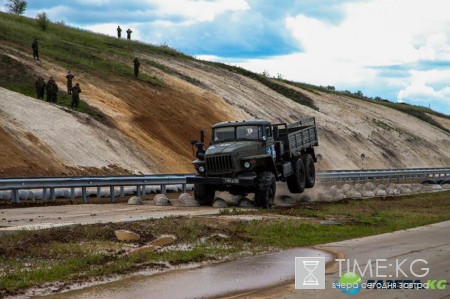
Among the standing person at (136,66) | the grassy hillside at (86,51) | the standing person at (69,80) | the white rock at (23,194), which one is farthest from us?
the standing person at (136,66)

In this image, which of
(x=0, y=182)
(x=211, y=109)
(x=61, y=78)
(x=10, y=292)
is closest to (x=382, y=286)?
(x=10, y=292)

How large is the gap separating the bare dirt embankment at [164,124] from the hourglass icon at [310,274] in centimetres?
2165

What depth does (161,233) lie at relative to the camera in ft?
56.0

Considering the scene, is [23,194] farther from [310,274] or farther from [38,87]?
[38,87]

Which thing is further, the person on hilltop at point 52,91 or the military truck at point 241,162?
the person on hilltop at point 52,91

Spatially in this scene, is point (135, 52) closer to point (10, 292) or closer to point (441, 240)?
point (441, 240)

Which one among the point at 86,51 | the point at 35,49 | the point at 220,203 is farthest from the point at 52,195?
the point at 86,51

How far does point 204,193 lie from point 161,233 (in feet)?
30.2

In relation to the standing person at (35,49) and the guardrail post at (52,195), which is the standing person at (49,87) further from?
the guardrail post at (52,195)

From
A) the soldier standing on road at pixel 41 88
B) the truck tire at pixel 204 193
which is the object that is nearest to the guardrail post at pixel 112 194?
the truck tire at pixel 204 193

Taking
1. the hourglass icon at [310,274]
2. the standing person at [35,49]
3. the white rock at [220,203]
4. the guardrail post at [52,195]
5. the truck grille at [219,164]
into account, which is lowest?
the white rock at [220,203]

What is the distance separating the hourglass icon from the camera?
12086 millimetres

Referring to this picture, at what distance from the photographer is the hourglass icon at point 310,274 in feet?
39.7

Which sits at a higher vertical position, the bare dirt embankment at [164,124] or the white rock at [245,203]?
the bare dirt embankment at [164,124]
